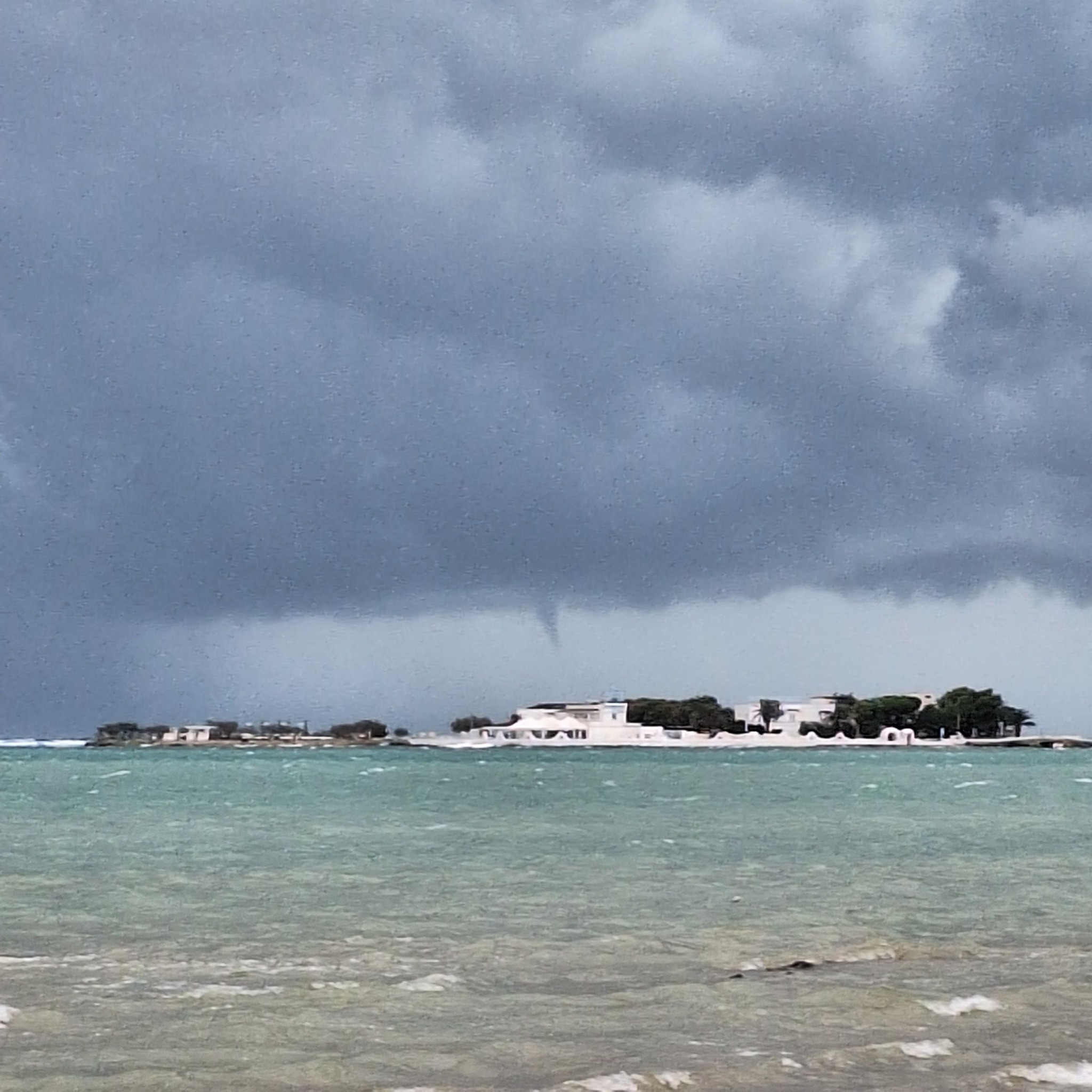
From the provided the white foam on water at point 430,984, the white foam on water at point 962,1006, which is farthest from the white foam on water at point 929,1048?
the white foam on water at point 430,984

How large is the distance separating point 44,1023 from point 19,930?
273 inches

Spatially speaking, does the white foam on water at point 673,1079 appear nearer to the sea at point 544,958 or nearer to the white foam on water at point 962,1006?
the sea at point 544,958

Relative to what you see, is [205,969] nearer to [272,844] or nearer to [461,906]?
[461,906]

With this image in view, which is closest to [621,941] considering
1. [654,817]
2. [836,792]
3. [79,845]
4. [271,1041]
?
[271,1041]

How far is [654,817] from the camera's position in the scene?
A: 156 ft

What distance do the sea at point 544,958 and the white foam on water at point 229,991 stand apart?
71mm

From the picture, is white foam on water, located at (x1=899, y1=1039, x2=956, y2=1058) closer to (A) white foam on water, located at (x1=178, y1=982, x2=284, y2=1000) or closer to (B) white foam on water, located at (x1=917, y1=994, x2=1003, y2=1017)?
(B) white foam on water, located at (x1=917, y1=994, x2=1003, y2=1017)

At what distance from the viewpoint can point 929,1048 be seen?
39.7 ft

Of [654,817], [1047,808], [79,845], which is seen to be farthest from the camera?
[1047,808]

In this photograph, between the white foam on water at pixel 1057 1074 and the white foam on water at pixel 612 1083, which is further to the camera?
the white foam on water at pixel 1057 1074

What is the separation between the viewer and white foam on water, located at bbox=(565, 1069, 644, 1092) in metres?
10.7

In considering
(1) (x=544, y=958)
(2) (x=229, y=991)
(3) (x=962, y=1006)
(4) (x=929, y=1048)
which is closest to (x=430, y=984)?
(2) (x=229, y=991)

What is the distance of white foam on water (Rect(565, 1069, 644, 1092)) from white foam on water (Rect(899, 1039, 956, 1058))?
2.57 meters

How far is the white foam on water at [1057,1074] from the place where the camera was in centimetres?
1098
